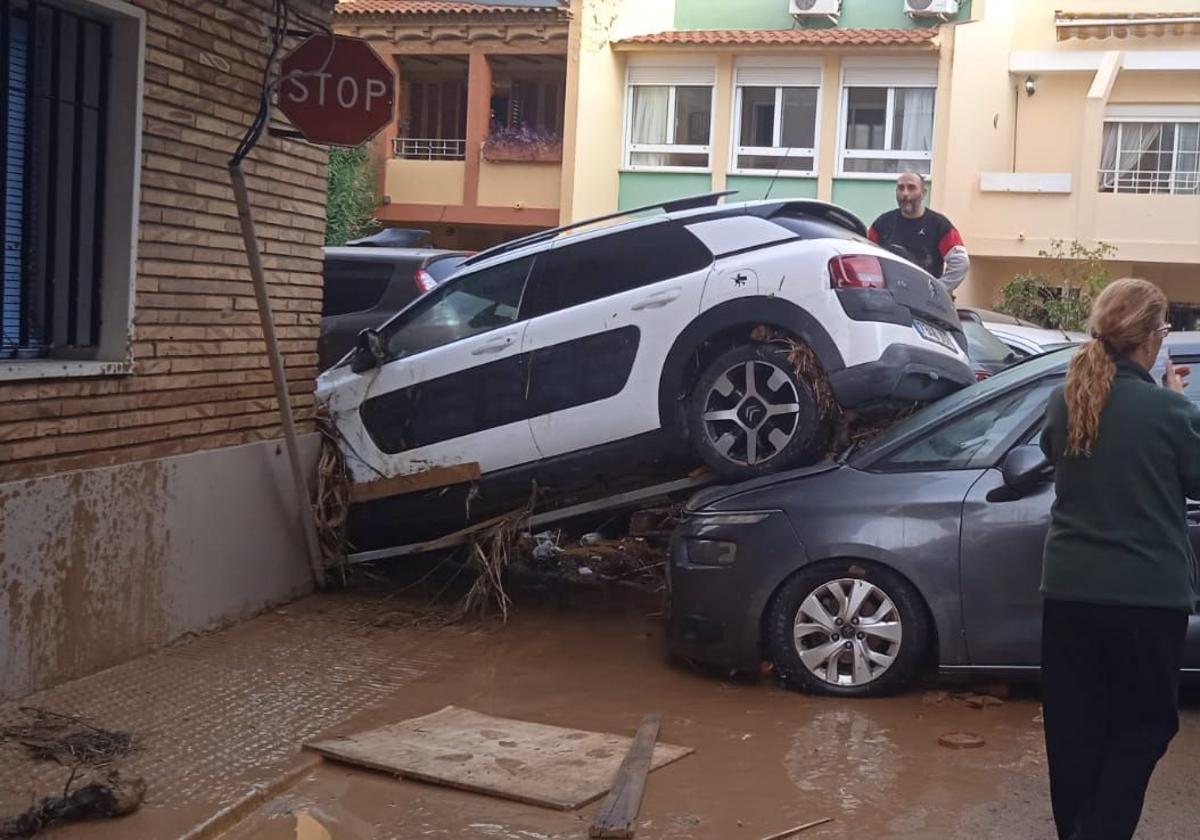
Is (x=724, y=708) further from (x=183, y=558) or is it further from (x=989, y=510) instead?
(x=183, y=558)

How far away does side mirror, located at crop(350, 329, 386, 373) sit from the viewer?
795 cm

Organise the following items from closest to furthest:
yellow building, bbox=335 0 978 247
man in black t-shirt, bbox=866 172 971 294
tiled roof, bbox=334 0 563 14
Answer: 1. man in black t-shirt, bbox=866 172 971 294
2. yellow building, bbox=335 0 978 247
3. tiled roof, bbox=334 0 563 14

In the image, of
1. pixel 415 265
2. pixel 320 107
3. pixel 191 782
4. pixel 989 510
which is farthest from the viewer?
pixel 415 265

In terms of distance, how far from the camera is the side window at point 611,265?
727 cm

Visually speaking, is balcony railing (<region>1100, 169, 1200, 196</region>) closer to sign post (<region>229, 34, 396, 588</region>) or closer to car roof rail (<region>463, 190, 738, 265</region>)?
car roof rail (<region>463, 190, 738, 265</region>)

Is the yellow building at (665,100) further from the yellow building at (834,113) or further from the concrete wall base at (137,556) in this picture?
the concrete wall base at (137,556)

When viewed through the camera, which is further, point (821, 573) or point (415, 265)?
point (415, 265)

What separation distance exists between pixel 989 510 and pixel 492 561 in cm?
291

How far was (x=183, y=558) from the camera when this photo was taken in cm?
689

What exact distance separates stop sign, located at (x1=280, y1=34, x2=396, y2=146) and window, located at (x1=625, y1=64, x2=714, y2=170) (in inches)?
634

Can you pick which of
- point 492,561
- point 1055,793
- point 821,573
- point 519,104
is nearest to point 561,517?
point 492,561

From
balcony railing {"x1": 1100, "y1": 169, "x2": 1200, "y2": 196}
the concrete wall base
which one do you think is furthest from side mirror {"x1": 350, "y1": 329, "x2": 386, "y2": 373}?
balcony railing {"x1": 1100, "y1": 169, "x2": 1200, "y2": 196}

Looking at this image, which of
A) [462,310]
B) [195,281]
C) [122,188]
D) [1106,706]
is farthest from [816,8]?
[1106,706]

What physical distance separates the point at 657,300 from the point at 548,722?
7.72ft
